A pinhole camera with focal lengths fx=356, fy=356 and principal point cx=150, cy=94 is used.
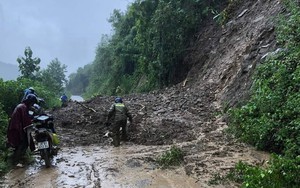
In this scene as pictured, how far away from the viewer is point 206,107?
12750 millimetres

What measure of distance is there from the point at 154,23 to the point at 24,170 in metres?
14.8

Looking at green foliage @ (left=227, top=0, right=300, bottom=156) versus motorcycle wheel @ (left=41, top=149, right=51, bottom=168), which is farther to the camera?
motorcycle wheel @ (left=41, top=149, right=51, bottom=168)

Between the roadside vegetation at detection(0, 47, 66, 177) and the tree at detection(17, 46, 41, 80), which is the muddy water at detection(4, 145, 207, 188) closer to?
the roadside vegetation at detection(0, 47, 66, 177)

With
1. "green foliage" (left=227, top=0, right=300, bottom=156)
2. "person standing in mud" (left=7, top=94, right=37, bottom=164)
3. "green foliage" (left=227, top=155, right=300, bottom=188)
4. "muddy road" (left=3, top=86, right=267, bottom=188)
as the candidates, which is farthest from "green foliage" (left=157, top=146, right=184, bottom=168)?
"person standing in mud" (left=7, top=94, right=37, bottom=164)

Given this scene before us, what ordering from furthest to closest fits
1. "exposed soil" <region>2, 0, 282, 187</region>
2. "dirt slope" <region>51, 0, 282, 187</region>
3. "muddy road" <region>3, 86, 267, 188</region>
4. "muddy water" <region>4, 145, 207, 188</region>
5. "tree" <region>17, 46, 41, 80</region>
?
"tree" <region>17, 46, 41, 80</region> → "dirt slope" <region>51, 0, 282, 187</region> → "exposed soil" <region>2, 0, 282, 187</region> → "muddy road" <region>3, 86, 267, 188</region> → "muddy water" <region>4, 145, 207, 188</region>

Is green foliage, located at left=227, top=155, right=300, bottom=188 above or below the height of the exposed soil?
below

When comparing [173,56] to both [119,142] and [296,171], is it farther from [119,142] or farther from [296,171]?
[296,171]

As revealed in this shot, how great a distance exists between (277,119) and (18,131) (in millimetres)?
5183

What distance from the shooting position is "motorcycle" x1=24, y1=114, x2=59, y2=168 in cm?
689

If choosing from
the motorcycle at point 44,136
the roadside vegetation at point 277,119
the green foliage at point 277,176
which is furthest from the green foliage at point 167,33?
the green foliage at point 277,176

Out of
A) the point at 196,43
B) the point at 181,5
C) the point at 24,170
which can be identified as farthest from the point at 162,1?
the point at 24,170

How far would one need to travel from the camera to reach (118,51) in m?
31.4

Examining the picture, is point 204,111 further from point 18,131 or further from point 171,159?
point 18,131

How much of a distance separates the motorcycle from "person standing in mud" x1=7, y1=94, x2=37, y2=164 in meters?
0.11
